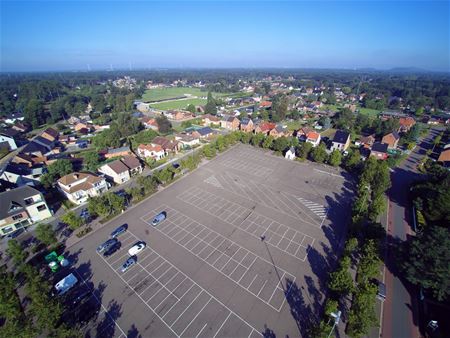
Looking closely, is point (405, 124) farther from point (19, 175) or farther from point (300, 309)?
point (19, 175)

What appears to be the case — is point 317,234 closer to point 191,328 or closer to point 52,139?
point 191,328

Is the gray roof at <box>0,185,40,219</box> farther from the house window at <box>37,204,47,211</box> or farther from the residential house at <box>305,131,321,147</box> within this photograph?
the residential house at <box>305,131,321,147</box>

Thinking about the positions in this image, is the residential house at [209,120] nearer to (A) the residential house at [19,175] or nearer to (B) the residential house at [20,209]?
(A) the residential house at [19,175]

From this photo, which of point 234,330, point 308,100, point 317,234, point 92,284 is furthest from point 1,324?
point 308,100

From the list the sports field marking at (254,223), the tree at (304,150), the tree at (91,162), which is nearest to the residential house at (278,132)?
the tree at (304,150)

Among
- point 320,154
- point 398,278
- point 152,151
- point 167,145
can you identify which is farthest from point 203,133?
point 398,278

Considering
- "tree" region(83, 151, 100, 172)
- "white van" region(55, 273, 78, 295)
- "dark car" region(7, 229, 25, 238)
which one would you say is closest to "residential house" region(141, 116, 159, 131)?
"tree" region(83, 151, 100, 172)
